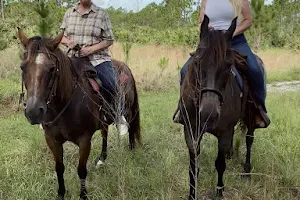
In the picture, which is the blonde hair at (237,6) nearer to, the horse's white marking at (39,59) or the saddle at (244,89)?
the saddle at (244,89)

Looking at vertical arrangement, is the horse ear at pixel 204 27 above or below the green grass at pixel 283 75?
above

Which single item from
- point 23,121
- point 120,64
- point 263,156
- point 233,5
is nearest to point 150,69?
point 23,121

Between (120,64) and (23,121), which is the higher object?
(120,64)

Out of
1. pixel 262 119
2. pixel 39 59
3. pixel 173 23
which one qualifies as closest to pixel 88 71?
pixel 39 59

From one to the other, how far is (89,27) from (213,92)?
1818 mm

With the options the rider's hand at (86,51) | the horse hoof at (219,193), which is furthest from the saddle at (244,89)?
the rider's hand at (86,51)

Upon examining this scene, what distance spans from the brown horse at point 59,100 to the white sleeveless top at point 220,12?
3.77 feet

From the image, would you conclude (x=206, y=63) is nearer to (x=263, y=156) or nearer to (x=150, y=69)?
(x=263, y=156)

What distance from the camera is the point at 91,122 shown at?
3.70 m

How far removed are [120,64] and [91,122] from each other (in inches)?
57.9

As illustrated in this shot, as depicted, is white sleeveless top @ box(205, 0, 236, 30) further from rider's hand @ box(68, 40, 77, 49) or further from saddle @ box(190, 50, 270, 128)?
rider's hand @ box(68, 40, 77, 49)

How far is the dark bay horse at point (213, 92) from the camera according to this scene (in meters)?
2.85

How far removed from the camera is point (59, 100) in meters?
3.40

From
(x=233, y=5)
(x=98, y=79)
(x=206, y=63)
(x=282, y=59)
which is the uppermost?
(x=233, y=5)
